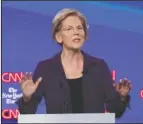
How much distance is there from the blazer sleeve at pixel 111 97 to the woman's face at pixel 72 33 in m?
0.24

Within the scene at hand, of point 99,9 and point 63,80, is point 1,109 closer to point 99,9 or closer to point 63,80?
point 63,80

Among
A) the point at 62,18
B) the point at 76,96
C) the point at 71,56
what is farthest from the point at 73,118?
the point at 62,18

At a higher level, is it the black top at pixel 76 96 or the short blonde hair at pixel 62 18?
the short blonde hair at pixel 62 18

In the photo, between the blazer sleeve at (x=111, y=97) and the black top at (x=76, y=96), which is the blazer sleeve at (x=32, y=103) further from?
the blazer sleeve at (x=111, y=97)

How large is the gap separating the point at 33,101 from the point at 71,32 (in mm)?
517

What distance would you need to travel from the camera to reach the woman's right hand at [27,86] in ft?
7.01

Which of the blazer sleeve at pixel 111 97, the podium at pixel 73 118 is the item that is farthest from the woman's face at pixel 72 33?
the podium at pixel 73 118

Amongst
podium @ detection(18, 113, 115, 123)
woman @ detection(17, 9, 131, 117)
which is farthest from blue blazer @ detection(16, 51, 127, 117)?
podium @ detection(18, 113, 115, 123)

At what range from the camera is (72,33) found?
85.7 inches

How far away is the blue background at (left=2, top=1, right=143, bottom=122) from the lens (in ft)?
7.34

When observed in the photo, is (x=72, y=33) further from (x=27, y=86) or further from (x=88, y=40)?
(x=27, y=86)

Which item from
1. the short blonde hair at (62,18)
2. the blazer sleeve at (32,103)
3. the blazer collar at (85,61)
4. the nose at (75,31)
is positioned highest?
the short blonde hair at (62,18)

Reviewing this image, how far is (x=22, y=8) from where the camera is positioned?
226cm

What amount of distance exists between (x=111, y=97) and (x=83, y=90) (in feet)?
0.62
